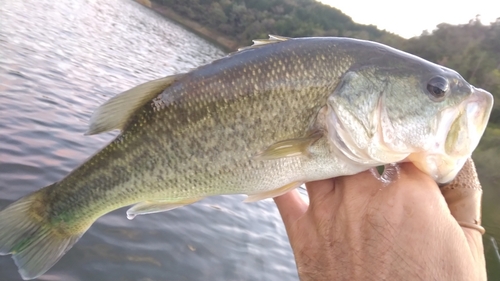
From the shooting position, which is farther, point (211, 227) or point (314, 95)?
point (211, 227)

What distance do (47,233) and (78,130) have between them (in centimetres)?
655

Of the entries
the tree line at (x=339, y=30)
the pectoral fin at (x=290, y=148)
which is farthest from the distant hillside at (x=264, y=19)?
the pectoral fin at (x=290, y=148)

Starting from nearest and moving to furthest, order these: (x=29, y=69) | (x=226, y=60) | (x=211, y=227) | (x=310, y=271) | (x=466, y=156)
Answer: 1. (x=466, y=156)
2. (x=310, y=271)
3. (x=226, y=60)
4. (x=211, y=227)
5. (x=29, y=69)

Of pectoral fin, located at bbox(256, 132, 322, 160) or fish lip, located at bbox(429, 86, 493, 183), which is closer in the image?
fish lip, located at bbox(429, 86, 493, 183)

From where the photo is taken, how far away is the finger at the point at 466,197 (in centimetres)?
212

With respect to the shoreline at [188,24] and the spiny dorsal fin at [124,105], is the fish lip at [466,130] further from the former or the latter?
the shoreline at [188,24]

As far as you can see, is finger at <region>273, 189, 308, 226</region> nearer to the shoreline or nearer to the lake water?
the lake water

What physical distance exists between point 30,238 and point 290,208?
72.2 inches

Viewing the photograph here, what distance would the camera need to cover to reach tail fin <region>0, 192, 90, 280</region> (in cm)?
257

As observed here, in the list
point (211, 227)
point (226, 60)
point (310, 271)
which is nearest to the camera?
point (310, 271)

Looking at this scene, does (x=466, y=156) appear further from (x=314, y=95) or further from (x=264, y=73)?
(x=264, y=73)

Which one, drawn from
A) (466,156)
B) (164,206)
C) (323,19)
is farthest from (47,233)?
(323,19)

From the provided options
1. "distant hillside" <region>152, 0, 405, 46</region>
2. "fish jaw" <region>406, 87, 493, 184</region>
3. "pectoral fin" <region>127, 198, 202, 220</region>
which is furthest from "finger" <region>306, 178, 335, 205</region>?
"distant hillside" <region>152, 0, 405, 46</region>

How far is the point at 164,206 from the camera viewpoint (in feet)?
8.48
